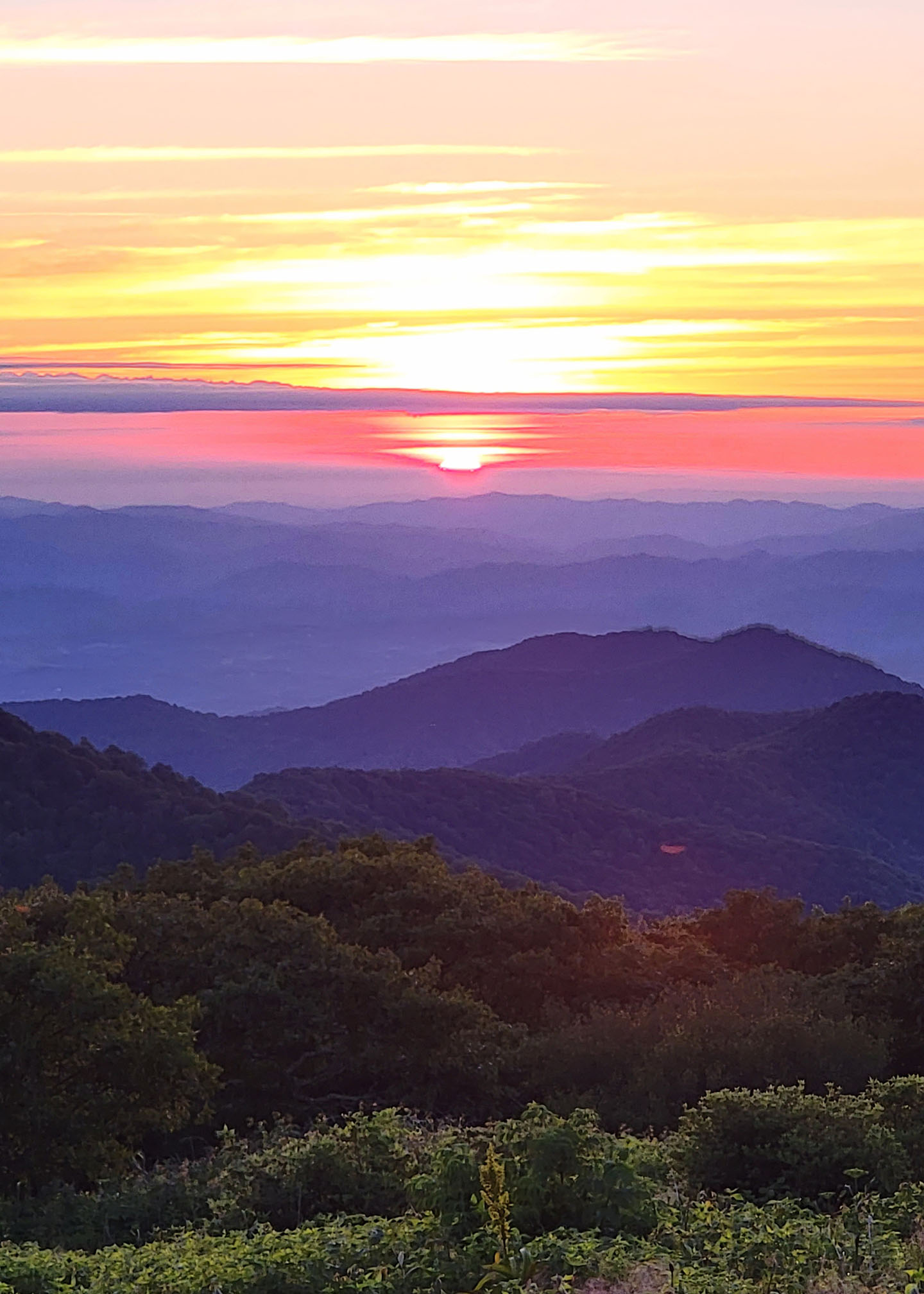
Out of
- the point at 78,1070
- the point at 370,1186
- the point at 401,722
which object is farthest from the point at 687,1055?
the point at 401,722

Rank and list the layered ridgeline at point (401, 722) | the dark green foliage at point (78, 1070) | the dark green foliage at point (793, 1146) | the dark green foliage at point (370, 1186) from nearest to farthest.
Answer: the dark green foliage at point (370, 1186) < the dark green foliage at point (793, 1146) < the dark green foliage at point (78, 1070) < the layered ridgeline at point (401, 722)

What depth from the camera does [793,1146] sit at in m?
11.2

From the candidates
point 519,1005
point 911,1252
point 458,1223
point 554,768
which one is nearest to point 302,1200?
point 458,1223

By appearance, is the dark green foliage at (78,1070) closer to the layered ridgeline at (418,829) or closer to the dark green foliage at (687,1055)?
the dark green foliage at (687,1055)

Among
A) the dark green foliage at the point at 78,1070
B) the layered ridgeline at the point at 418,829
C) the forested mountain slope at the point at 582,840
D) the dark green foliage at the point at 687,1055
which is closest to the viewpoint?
the dark green foliage at the point at 78,1070

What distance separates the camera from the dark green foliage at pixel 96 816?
192 feet

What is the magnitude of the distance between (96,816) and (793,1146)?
55.4m

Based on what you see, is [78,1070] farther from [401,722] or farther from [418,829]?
[401,722]

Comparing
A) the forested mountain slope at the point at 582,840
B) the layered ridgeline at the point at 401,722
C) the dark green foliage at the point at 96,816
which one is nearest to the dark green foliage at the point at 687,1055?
the dark green foliage at the point at 96,816

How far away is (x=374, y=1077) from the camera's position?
1816cm

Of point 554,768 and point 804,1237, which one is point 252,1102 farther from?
point 554,768

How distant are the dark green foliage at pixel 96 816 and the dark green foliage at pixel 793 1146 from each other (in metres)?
44.6

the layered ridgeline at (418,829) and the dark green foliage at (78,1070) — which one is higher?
the dark green foliage at (78,1070)

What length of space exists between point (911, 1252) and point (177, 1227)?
5.61 metres
